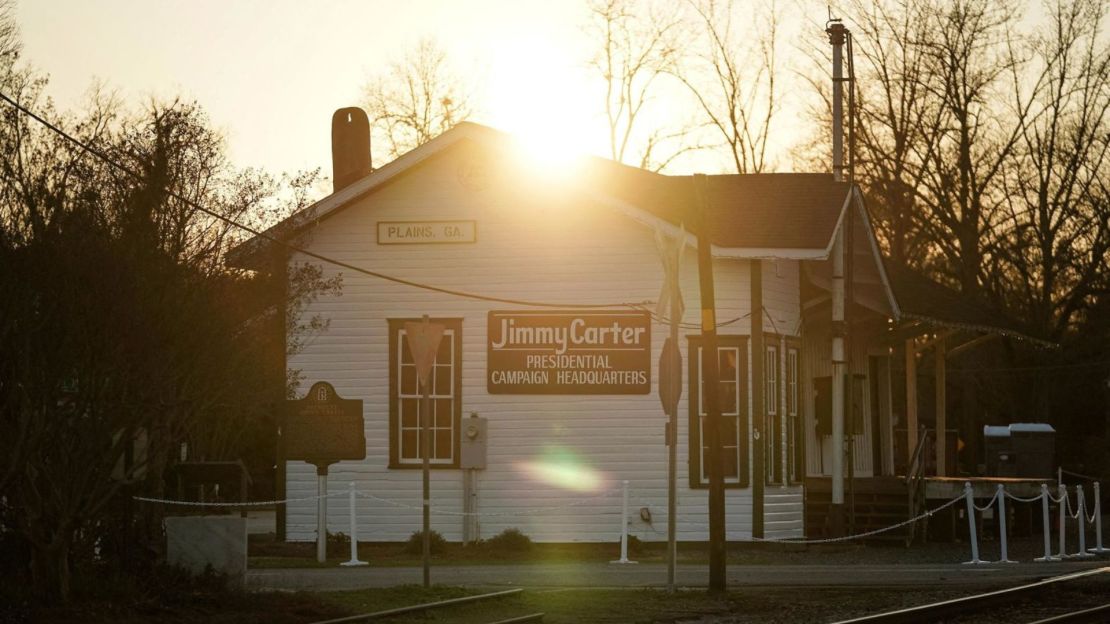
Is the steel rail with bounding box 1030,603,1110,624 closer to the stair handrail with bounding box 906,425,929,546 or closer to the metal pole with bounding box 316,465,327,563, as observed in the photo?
the metal pole with bounding box 316,465,327,563

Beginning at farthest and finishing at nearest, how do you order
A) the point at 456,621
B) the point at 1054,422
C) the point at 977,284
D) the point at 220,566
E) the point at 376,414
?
1. the point at 1054,422
2. the point at 977,284
3. the point at 376,414
4. the point at 220,566
5. the point at 456,621

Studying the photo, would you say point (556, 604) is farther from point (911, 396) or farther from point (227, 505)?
point (911, 396)

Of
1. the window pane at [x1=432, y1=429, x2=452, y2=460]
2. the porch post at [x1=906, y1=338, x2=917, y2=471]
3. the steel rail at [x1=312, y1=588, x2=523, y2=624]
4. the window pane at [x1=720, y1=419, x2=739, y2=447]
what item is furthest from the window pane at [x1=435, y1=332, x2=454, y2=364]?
the porch post at [x1=906, y1=338, x2=917, y2=471]

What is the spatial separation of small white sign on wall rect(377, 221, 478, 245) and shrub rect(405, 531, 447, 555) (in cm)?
431

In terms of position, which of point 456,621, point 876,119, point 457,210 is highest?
point 876,119

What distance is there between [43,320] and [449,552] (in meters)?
11.2

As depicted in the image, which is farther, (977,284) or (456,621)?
(977,284)

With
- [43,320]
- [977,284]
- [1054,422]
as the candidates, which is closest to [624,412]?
[43,320]

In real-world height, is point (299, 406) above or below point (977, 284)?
below

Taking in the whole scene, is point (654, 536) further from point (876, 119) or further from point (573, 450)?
point (876, 119)

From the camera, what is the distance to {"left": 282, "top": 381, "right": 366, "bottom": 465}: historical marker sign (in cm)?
2320

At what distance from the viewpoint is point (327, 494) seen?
24.5 meters

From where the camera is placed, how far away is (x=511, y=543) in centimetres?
2438

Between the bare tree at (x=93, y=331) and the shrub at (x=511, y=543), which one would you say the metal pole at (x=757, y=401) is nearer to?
the shrub at (x=511, y=543)
